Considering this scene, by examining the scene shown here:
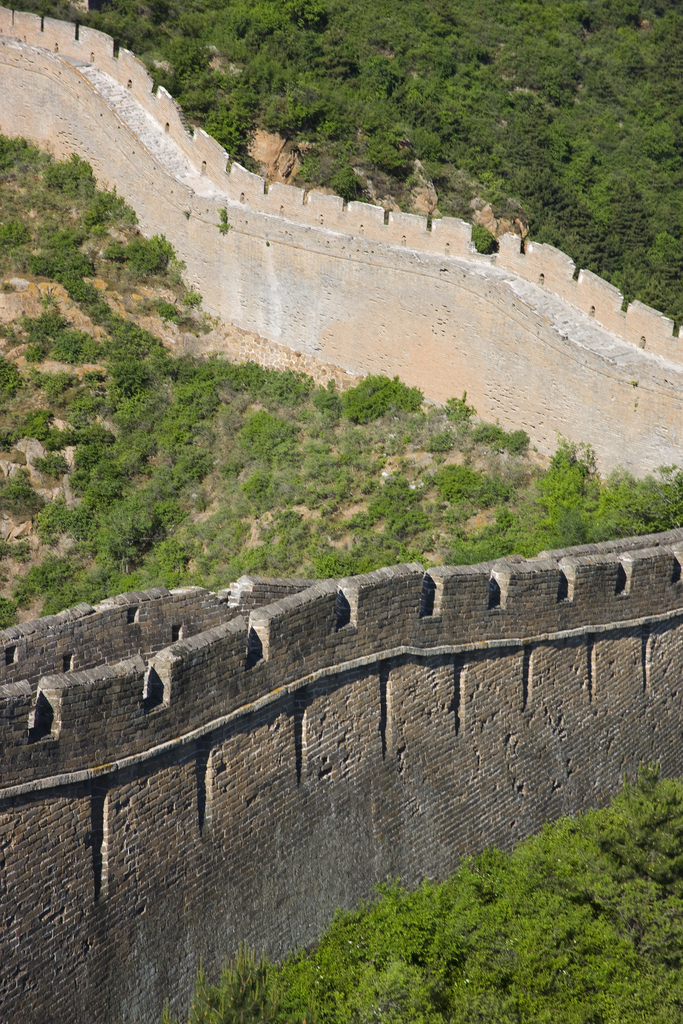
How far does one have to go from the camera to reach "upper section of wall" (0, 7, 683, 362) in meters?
17.8

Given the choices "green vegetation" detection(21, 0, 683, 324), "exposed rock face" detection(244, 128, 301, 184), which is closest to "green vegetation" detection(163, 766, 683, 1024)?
"green vegetation" detection(21, 0, 683, 324)

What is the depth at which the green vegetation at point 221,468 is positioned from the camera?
17.2 meters

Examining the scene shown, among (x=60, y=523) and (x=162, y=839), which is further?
(x=60, y=523)

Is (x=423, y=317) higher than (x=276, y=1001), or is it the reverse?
(x=423, y=317)

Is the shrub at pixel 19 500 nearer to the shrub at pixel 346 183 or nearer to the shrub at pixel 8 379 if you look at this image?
the shrub at pixel 8 379

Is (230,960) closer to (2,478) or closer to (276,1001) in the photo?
(276,1001)

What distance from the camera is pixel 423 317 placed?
19984 mm

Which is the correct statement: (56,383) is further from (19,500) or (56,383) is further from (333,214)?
(333,214)

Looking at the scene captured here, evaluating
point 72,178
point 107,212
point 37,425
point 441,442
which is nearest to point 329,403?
point 441,442

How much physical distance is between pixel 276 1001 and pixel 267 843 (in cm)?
111

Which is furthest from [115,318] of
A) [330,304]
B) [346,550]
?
[346,550]

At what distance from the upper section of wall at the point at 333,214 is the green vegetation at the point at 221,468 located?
6.52 ft

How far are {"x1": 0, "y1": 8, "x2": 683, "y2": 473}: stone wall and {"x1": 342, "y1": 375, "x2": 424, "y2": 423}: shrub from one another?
27 centimetres

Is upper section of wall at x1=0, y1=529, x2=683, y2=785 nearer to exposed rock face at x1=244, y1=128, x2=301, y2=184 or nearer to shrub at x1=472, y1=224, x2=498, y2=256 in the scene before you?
shrub at x1=472, y1=224, x2=498, y2=256
